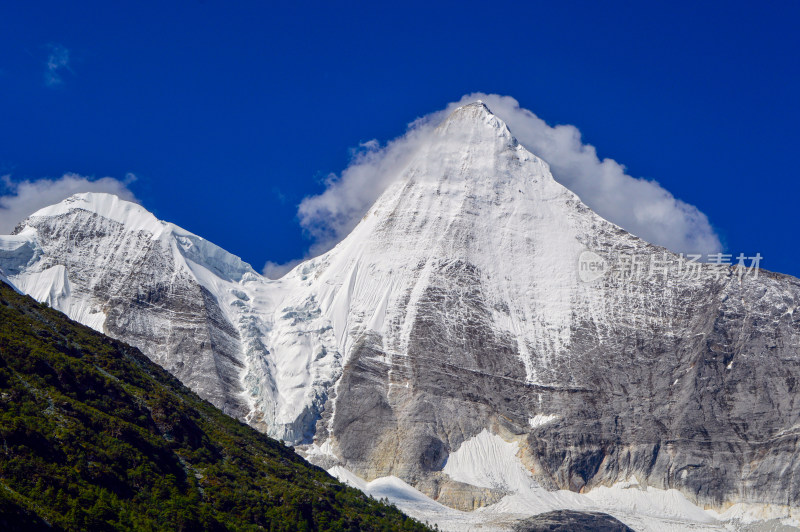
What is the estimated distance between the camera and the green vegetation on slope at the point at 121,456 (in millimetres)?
103938

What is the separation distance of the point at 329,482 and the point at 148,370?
1077 inches

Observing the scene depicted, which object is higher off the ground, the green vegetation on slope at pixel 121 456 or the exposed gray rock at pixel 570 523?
the exposed gray rock at pixel 570 523

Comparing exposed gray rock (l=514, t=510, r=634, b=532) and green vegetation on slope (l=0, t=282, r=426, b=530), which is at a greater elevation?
exposed gray rock (l=514, t=510, r=634, b=532)

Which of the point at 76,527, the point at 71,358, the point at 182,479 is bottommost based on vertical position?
the point at 76,527

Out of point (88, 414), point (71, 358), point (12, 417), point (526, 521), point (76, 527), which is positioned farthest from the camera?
point (526, 521)

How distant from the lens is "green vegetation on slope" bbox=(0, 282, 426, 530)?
10394cm

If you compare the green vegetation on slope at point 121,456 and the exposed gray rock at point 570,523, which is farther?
the exposed gray rock at point 570,523

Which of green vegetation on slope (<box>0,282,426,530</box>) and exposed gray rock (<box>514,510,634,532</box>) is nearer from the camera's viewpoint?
green vegetation on slope (<box>0,282,426,530</box>)

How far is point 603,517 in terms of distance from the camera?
646 feet

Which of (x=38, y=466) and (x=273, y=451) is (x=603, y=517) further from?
(x=38, y=466)

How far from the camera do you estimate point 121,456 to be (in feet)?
378

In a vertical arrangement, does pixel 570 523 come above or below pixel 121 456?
above

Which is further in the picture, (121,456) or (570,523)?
(570,523)

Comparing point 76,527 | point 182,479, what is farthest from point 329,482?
point 76,527
